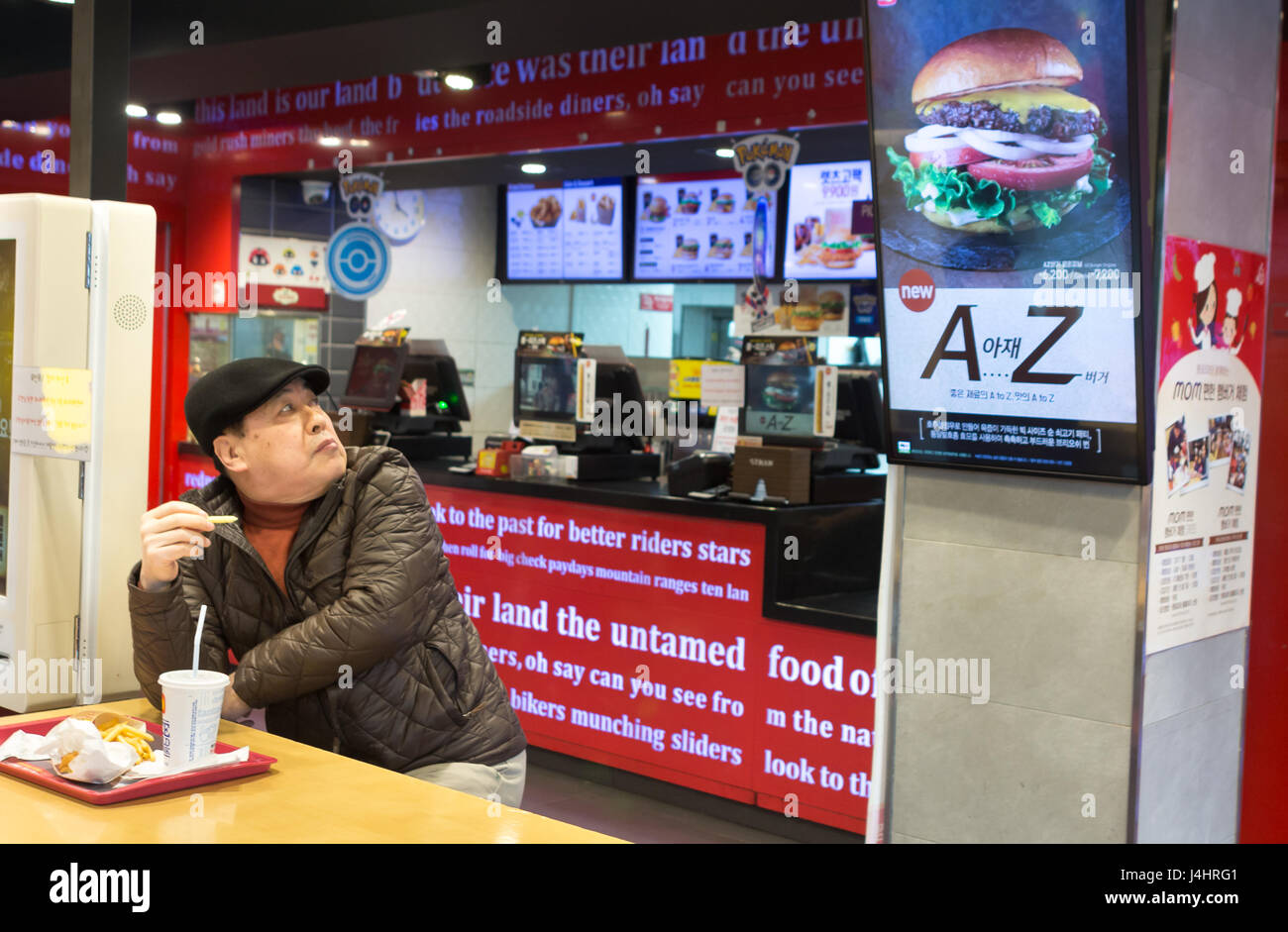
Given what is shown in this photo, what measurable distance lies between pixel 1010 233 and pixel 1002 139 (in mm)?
204

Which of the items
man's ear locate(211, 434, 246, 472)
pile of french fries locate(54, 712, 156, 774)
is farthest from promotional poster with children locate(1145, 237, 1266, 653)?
pile of french fries locate(54, 712, 156, 774)

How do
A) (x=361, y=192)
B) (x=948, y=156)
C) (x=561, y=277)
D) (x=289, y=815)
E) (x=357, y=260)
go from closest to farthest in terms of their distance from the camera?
(x=289, y=815) < (x=948, y=156) < (x=361, y=192) < (x=357, y=260) < (x=561, y=277)

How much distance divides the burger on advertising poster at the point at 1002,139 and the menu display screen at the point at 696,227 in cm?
476

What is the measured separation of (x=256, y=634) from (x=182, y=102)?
263 inches

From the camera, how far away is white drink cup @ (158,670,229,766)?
1.85 metres

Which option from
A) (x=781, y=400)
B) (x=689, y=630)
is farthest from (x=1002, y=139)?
(x=689, y=630)

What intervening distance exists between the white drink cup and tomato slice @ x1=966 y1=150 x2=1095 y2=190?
1919 millimetres

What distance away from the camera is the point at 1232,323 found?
292 centimetres

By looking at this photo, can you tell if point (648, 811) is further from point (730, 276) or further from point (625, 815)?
point (730, 276)

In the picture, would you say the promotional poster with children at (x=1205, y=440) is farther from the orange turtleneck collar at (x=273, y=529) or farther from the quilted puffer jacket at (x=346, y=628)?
the orange turtleneck collar at (x=273, y=529)

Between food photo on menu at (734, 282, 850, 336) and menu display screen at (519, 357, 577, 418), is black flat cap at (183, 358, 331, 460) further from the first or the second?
food photo on menu at (734, 282, 850, 336)
